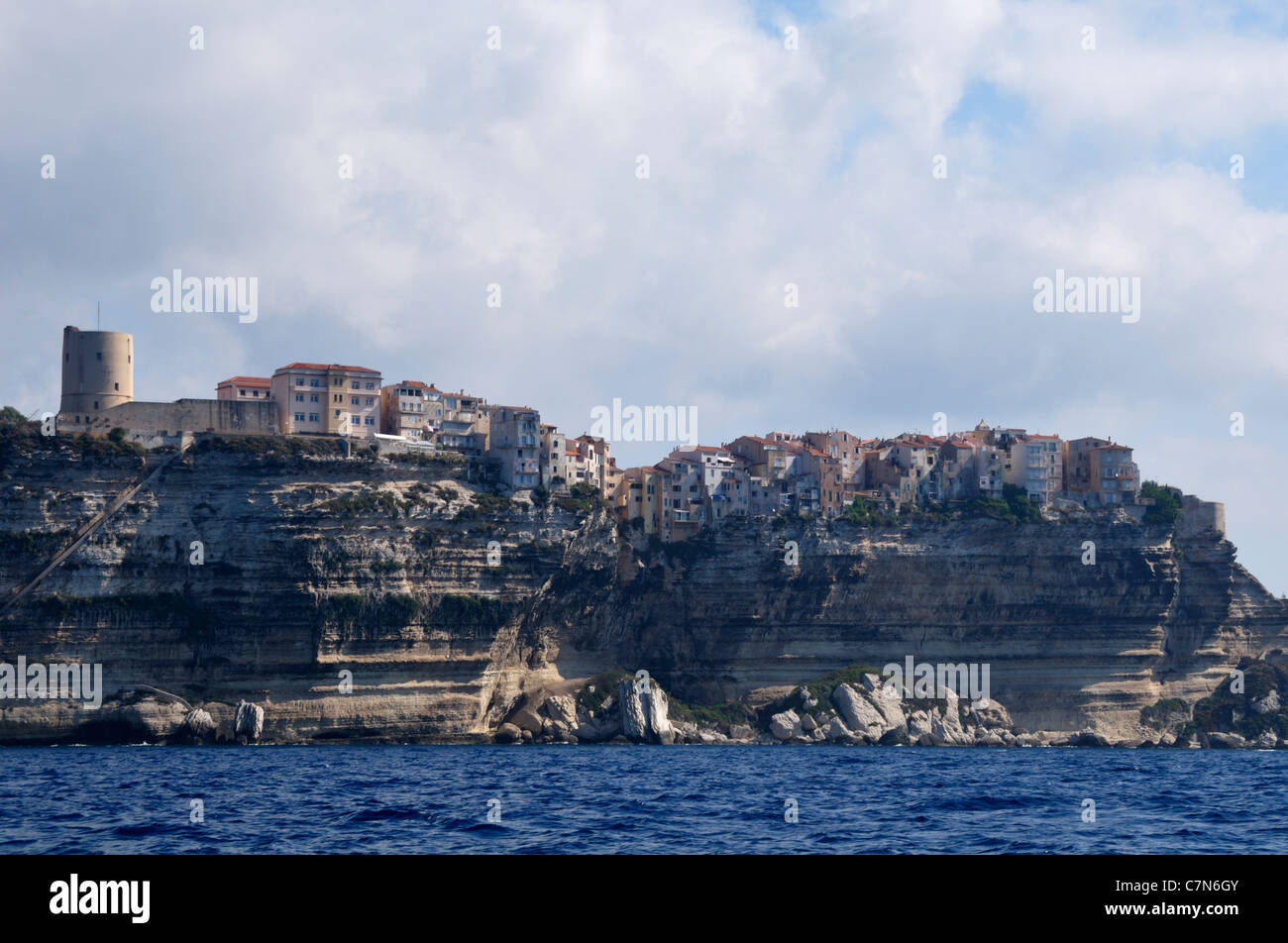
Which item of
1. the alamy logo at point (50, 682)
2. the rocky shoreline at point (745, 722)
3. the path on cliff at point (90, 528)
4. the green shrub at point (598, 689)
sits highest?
the path on cliff at point (90, 528)

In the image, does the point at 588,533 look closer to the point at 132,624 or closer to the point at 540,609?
the point at 540,609

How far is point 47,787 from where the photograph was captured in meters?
47.9

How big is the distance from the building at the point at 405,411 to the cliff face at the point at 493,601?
7547 millimetres

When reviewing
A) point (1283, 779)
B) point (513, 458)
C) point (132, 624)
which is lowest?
point (1283, 779)

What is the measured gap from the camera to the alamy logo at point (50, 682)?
289 ft

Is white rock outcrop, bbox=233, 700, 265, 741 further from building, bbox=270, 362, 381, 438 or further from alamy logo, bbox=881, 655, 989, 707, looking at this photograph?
alamy logo, bbox=881, 655, 989, 707

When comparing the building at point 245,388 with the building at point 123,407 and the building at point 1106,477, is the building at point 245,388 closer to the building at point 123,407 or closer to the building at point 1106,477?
the building at point 123,407

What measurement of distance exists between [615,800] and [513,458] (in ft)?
211

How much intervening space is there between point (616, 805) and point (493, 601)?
59.3 meters

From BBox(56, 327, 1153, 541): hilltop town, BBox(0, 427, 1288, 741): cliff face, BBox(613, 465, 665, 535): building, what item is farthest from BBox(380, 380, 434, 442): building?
BBox(613, 465, 665, 535): building

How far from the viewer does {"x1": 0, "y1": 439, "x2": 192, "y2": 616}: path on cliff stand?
8994 cm
